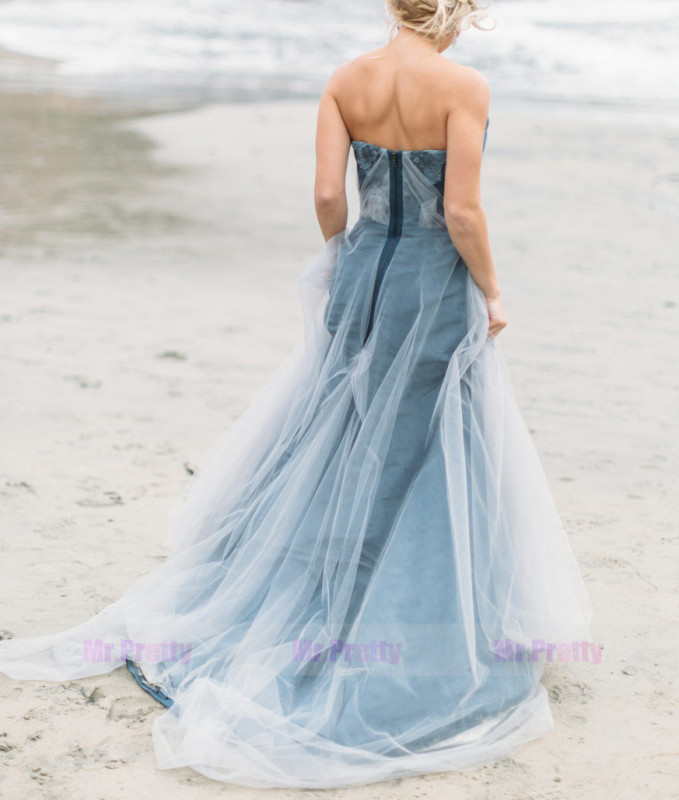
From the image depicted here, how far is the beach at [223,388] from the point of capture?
274 centimetres

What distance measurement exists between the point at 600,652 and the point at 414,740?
0.89m

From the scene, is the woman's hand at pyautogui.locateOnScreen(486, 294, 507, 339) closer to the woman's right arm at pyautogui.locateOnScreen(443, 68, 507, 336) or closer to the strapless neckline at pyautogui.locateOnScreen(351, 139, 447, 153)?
the woman's right arm at pyautogui.locateOnScreen(443, 68, 507, 336)

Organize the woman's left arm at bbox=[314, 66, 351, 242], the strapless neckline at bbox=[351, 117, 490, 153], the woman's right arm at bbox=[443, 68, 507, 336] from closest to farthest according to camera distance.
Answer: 1. the woman's right arm at bbox=[443, 68, 507, 336]
2. the strapless neckline at bbox=[351, 117, 490, 153]
3. the woman's left arm at bbox=[314, 66, 351, 242]

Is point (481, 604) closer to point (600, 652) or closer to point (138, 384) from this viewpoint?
point (600, 652)

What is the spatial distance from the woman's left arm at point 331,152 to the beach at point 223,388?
5.01 ft

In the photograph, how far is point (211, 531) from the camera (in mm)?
3236

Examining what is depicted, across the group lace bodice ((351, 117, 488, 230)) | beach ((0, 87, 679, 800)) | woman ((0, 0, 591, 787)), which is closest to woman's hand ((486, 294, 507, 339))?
woman ((0, 0, 591, 787))

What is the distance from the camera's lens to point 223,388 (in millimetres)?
5625

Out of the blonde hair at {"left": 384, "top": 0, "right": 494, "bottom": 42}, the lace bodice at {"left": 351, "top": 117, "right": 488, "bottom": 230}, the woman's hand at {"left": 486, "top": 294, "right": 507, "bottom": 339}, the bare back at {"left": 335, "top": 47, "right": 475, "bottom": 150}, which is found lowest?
the woman's hand at {"left": 486, "top": 294, "right": 507, "bottom": 339}

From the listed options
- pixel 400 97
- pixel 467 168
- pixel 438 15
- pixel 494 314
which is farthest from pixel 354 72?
pixel 494 314

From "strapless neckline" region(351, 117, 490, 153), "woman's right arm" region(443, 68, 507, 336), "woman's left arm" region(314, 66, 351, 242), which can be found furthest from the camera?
"woman's left arm" region(314, 66, 351, 242)
